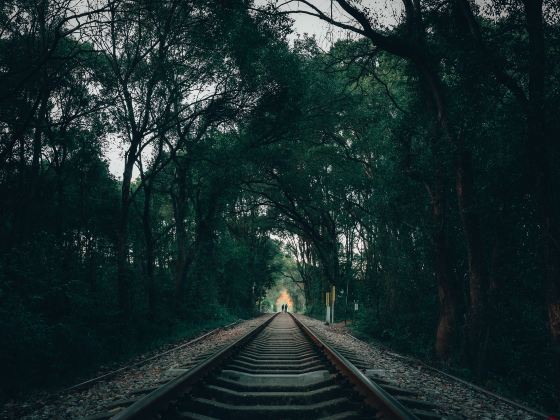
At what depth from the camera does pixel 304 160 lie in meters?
19.0

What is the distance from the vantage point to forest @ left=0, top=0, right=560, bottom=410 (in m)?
6.40

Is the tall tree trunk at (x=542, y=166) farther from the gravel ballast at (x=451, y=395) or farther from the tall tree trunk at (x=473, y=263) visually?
the gravel ballast at (x=451, y=395)

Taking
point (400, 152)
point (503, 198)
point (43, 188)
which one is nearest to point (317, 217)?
point (400, 152)

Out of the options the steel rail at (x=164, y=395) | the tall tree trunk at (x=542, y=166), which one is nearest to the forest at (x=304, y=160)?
the tall tree trunk at (x=542, y=166)

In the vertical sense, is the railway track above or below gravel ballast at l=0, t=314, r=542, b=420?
above

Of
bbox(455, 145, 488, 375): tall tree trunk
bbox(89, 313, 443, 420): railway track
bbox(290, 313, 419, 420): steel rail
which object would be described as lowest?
bbox(89, 313, 443, 420): railway track

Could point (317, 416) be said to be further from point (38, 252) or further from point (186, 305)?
point (186, 305)

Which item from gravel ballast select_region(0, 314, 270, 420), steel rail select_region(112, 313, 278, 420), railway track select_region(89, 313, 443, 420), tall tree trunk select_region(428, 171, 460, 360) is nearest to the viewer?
steel rail select_region(112, 313, 278, 420)

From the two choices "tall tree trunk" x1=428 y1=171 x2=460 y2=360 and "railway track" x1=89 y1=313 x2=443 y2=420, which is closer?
"railway track" x1=89 y1=313 x2=443 y2=420

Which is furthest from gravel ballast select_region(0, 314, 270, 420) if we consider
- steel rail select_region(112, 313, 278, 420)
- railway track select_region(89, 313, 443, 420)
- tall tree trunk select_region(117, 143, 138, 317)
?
tall tree trunk select_region(117, 143, 138, 317)

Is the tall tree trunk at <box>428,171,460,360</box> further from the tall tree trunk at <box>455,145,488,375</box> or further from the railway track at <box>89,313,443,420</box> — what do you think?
the railway track at <box>89,313,443,420</box>

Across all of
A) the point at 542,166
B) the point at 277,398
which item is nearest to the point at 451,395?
the point at 277,398

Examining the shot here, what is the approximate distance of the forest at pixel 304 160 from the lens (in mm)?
6398

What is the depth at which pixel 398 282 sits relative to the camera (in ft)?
39.8
